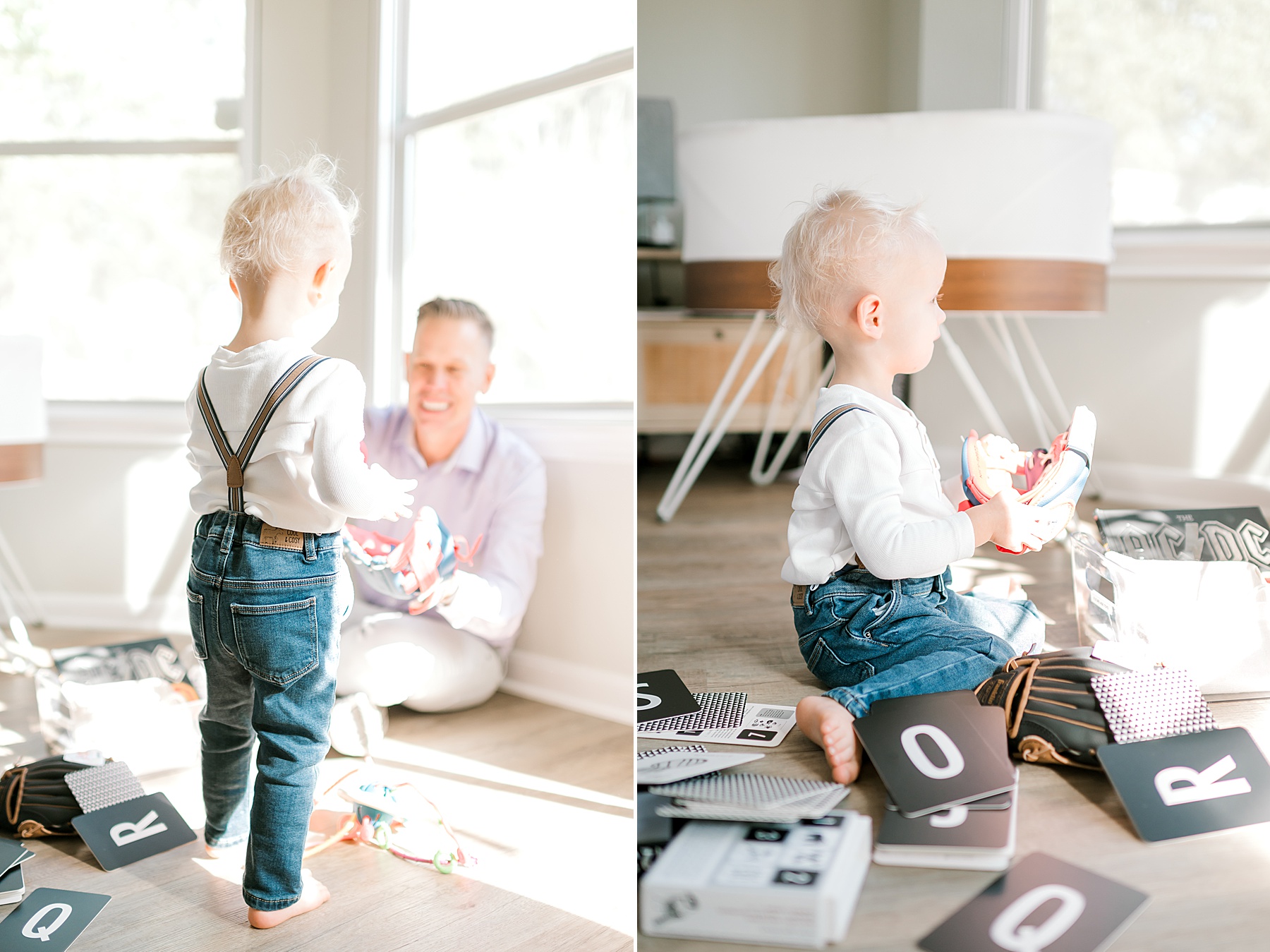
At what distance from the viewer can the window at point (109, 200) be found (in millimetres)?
1763

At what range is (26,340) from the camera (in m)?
1.81

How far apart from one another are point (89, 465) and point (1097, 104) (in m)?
2.08

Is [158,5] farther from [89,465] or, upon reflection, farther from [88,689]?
[88,689]

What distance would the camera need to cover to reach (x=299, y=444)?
0.98 metres

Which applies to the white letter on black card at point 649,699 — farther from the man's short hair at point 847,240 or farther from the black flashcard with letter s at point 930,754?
the man's short hair at point 847,240

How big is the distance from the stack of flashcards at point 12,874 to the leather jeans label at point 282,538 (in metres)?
0.43

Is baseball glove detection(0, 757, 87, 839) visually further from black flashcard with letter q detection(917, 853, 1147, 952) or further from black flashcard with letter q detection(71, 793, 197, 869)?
black flashcard with letter q detection(917, 853, 1147, 952)

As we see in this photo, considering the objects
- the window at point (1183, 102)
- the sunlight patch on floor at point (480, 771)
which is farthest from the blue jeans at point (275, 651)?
the window at point (1183, 102)

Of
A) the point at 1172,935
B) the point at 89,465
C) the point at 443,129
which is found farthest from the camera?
the point at 89,465

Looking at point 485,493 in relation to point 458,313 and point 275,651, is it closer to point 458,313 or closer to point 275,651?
point 458,313

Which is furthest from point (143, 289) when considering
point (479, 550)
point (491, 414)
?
point (479, 550)

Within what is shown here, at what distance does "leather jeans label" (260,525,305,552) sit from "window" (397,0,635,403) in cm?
56

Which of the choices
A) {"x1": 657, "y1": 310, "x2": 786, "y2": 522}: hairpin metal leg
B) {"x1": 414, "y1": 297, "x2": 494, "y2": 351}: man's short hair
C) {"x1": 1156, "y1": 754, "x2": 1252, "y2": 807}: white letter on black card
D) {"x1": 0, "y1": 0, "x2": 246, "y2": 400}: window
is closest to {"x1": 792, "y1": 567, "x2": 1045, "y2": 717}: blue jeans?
{"x1": 1156, "y1": 754, "x2": 1252, "y2": 807}: white letter on black card

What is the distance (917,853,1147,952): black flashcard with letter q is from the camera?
0.65 metres
